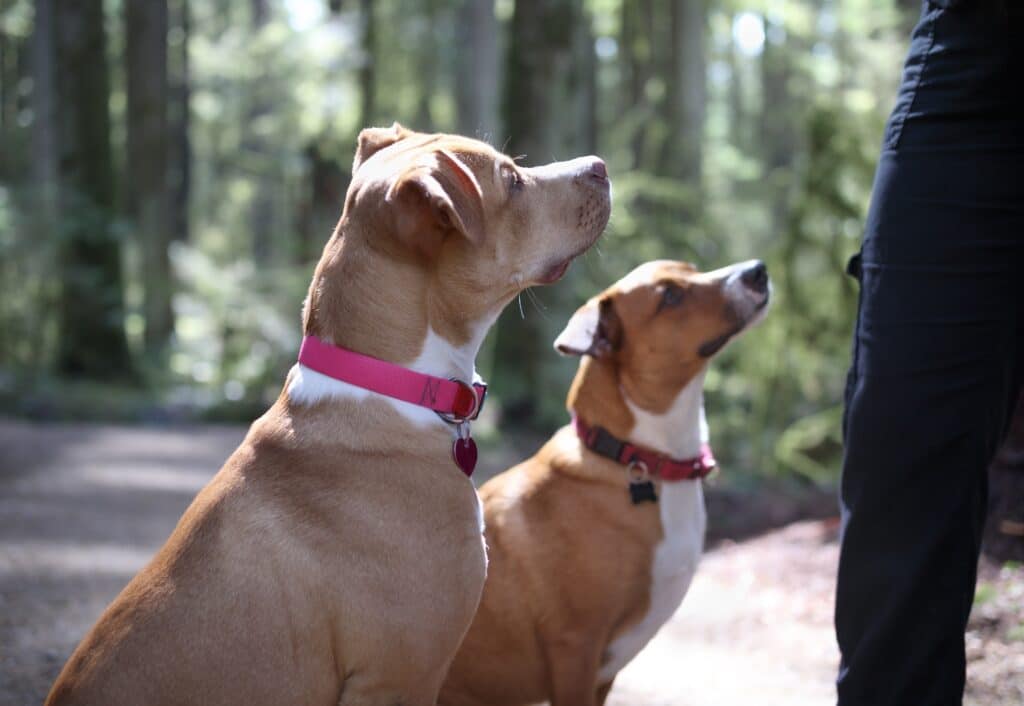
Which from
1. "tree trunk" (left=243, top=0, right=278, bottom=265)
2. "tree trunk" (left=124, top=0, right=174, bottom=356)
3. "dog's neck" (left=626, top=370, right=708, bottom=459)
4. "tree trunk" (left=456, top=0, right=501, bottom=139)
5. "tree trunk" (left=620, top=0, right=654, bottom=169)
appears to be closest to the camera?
"dog's neck" (left=626, top=370, right=708, bottom=459)

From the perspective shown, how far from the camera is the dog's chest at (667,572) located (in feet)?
13.9

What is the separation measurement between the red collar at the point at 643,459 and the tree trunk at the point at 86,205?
12.7m

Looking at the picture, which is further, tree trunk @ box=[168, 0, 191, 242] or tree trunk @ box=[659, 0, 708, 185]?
tree trunk @ box=[168, 0, 191, 242]

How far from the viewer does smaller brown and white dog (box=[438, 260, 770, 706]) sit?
418cm

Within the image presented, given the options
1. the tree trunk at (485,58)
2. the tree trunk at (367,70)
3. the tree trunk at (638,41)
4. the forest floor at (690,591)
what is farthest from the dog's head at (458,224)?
the tree trunk at (638,41)

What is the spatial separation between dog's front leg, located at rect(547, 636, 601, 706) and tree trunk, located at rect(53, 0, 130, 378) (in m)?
13.0

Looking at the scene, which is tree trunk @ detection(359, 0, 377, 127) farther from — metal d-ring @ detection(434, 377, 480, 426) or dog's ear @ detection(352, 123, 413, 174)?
metal d-ring @ detection(434, 377, 480, 426)

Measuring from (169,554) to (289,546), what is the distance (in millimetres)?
337

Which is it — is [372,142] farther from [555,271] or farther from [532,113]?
[532,113]

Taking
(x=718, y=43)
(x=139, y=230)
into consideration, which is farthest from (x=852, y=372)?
(x=718, y=43)

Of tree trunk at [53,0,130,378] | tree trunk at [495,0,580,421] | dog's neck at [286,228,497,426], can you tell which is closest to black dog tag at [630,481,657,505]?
dog's neck at [286,228,497,426]

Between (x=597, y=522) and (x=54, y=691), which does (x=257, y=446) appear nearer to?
(x=54, y=691)

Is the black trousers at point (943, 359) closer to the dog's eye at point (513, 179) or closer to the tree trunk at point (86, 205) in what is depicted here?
the dog's eye at point (513, 179)

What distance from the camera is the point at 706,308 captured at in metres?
4.80
